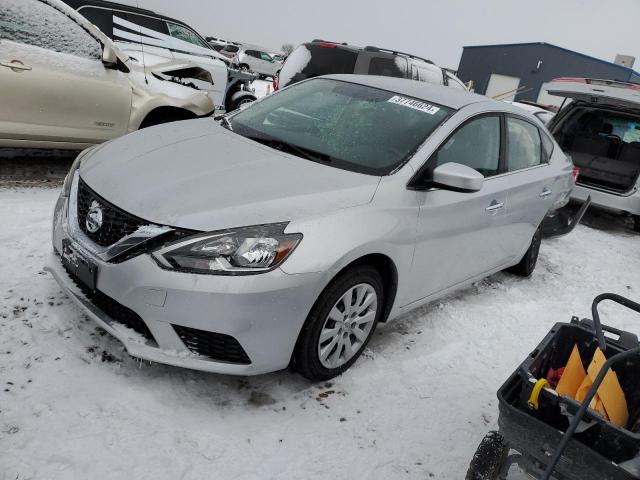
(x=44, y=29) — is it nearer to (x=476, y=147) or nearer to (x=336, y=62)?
(x=476, y=147)

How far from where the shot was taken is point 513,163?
12.8 ft

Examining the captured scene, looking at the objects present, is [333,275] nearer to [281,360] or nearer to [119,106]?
[281,360]

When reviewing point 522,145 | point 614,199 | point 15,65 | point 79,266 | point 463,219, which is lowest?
point 79,266

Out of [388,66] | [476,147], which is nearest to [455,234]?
[476,147]

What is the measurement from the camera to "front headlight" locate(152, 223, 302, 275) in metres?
2.25

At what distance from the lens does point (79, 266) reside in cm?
249

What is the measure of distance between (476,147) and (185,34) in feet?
20.8

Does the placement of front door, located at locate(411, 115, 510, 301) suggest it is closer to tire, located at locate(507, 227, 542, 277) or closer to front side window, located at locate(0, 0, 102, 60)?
tire, located at locate(507, 227, 542, 277)

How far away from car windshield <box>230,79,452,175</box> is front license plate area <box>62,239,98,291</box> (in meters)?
1.24

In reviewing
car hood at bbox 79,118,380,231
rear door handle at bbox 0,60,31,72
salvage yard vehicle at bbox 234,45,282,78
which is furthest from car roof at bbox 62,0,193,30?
salvage yard vehicle at bbox 234,45,282,78

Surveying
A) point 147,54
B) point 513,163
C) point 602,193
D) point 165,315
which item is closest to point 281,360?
point 165,315

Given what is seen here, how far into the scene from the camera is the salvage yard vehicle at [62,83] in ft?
14.4

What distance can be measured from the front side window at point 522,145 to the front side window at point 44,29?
383 centimetres

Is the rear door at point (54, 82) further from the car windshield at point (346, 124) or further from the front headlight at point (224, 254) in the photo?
the front headlight at point (224, 254)
